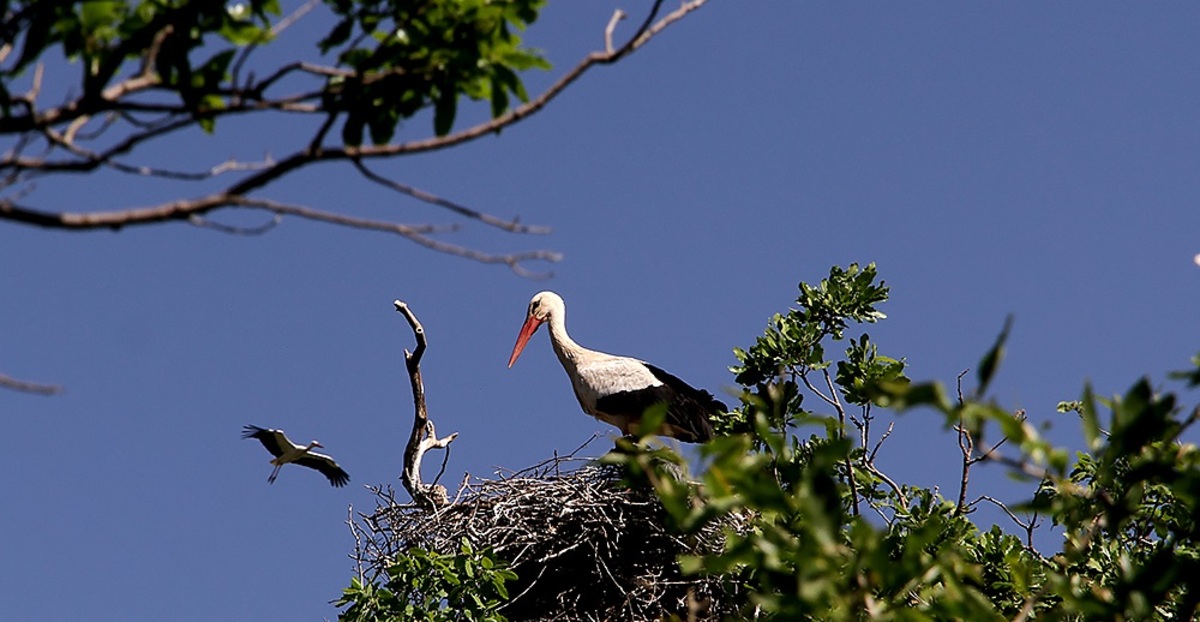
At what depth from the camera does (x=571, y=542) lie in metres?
7.61

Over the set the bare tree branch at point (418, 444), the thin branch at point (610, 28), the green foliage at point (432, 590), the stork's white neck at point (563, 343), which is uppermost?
the stork's white neck at point (563, 343)

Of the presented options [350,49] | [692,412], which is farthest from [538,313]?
[350,49]

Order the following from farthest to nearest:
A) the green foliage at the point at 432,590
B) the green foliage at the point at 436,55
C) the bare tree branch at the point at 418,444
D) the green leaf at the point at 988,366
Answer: the bare tree branch at the point at 418,444
the green foliage at the point at 432,590
the green foliage at the point at 436,55
the green leaf at the point at 988,366

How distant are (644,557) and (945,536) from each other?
7.09 ft

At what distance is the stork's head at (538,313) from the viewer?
11.1m

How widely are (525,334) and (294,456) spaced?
2826 mm

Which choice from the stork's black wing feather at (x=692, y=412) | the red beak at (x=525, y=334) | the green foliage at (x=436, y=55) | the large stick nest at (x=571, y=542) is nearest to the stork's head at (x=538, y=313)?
the red beak at (x=525, y=334)

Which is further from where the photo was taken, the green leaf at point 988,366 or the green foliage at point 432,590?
the green foliage at point 432,590

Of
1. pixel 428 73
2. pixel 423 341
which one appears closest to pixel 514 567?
pixel 423 341

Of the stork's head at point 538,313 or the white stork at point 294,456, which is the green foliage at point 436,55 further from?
the stork's head at point 538,313

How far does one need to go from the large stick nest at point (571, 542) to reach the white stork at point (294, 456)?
1045mm

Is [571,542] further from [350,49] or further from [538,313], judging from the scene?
[350,49]

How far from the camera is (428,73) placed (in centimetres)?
281

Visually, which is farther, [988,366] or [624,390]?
[624,390]
